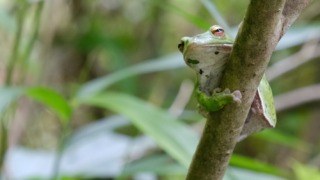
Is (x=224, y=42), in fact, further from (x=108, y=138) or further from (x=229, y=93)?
(x=108, y=138)

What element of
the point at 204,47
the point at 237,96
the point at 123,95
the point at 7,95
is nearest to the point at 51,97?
the point at 7,95

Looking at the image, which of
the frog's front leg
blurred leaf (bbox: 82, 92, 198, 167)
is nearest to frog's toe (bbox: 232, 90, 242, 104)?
the frog's front leg

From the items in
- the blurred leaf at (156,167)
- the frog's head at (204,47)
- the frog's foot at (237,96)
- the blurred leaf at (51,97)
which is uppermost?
the blurred leaf at (51,97)

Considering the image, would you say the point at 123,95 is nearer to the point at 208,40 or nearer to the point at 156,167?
the point at 156,167

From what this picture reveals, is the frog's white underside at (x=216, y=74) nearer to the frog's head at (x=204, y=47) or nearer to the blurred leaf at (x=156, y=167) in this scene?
the frog's head at (x=204, y=47)

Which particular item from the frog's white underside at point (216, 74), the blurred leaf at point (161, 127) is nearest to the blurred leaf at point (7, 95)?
the blurred leaf at point (161, 127)

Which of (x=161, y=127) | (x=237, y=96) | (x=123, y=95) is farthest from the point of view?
(x=123, y=95)
